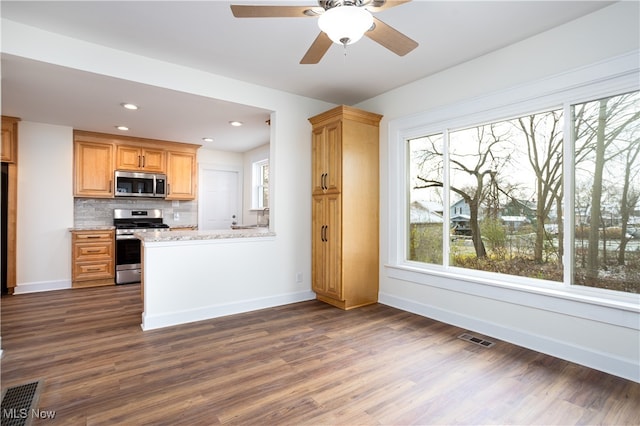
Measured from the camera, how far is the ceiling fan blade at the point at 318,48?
79.6 inches

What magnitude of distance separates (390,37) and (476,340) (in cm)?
253

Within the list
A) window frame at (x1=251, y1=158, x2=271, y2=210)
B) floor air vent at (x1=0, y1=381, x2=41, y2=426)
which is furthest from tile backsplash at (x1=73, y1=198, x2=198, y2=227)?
floor air vent at (x1=0, y1=381, x2=41, y2=426)

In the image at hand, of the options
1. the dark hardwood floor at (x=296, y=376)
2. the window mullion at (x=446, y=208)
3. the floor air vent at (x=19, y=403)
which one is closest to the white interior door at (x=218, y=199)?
the dark hardwood floor at (x=296, y=376)

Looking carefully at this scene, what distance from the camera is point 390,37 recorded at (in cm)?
201

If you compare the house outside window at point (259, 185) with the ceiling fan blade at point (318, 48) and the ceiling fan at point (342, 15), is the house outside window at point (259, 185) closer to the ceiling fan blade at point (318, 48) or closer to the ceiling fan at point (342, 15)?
the ceiling fan blade at point (318, 48)

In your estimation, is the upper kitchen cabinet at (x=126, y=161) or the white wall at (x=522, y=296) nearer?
the white wall at (x=522, y=296)

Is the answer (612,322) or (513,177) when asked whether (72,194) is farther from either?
(612,322)

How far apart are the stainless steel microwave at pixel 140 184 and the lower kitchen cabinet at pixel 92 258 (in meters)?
0.77

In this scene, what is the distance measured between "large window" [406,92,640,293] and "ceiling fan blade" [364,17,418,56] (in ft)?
4.75

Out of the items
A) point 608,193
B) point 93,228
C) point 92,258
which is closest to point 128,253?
point 92,258

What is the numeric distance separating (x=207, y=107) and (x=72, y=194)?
9.20ft

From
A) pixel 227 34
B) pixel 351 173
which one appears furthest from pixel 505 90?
pixel 227 34

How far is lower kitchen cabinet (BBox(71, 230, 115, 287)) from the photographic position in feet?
15.9

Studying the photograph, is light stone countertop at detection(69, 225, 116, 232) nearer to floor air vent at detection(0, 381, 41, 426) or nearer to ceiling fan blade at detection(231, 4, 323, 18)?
floor air vent at detection(0, 381, 41, 426)
